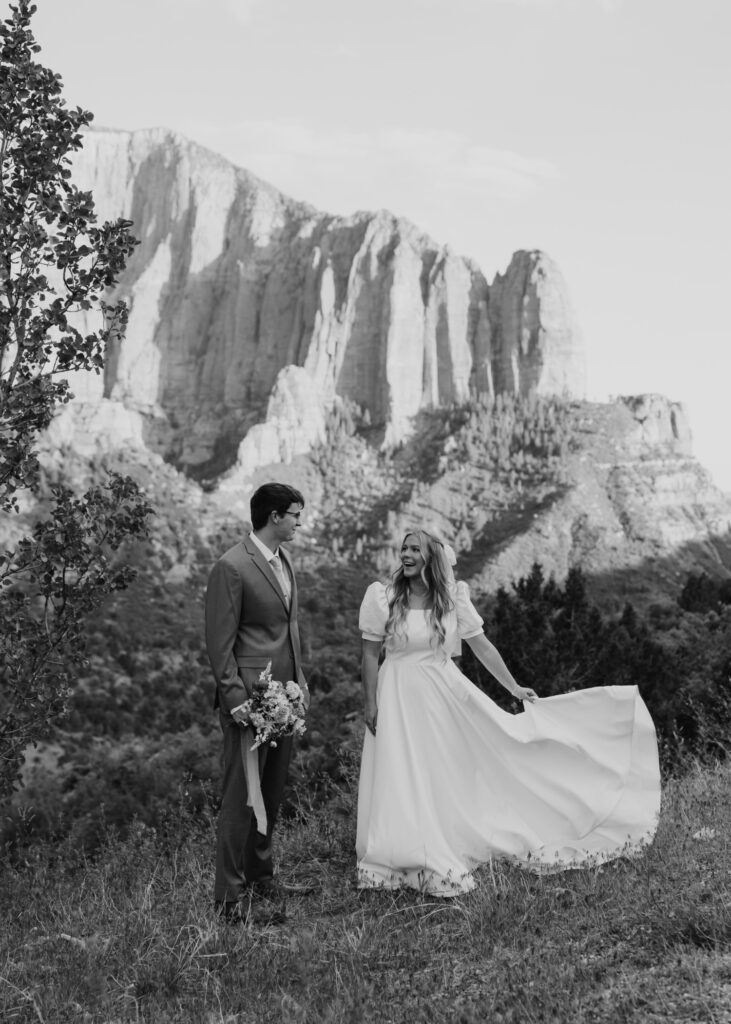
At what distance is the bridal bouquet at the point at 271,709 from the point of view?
5.02 metres

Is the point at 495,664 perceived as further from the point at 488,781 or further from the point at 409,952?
the point at 409,952

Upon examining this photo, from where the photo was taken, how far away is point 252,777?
5.21m

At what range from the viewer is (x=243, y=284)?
131 m

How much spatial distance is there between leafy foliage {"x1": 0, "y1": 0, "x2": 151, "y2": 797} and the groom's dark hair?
3.61 feet

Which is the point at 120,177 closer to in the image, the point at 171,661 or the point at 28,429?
the point at 171,661

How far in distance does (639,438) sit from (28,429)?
85798mm

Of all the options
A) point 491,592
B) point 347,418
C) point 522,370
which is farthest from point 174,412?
point 491,592

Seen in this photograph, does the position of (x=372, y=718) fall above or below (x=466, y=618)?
below

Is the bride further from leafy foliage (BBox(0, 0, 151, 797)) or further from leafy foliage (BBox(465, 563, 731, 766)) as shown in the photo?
leafy foliage (BBox(465, 563, 731, 766))

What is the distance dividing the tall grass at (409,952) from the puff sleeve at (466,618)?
55.7 inches

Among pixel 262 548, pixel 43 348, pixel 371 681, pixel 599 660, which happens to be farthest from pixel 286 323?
pixel 262 548

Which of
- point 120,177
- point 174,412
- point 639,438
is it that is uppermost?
point 120,177

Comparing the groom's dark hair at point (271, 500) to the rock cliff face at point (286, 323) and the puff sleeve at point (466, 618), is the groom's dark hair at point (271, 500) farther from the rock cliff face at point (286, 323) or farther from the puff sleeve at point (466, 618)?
the rock cliff face at point (286, 323)

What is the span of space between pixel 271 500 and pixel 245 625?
73 centimetres
